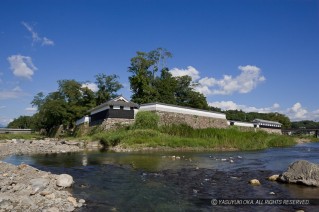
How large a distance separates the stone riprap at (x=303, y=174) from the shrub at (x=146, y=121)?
20044mm

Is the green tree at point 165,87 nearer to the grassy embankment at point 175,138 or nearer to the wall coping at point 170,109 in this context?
the wall coping at point 170,109

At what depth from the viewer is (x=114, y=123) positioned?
32.1m

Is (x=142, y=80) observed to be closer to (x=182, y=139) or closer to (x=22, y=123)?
(x=182, y=139)

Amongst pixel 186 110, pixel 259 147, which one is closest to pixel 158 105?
pixel 186 110

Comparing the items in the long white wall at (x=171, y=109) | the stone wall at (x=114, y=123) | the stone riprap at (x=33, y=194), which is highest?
the long white wall at (x=171, y=109)

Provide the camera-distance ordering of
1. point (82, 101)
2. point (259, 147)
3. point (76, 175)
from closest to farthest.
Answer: point (76, 175)
point (259, 147)
point (82, 101)

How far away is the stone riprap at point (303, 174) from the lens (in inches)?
360

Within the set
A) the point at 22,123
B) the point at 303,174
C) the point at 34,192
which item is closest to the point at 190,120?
the point at 303,174

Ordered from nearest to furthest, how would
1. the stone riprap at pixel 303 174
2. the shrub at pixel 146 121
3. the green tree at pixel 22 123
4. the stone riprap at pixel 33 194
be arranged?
the stone riprap at pixel 33 194 → the stone riprap at pixel 303 174 → the shrub at pixel 146 121 → the green tree at pixel 22 123

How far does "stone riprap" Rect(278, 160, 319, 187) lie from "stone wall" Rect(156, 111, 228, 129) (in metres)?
22.1

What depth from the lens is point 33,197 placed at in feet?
23.7

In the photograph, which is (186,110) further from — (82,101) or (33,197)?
(33,197)

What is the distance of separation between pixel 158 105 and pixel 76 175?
69.8 feet

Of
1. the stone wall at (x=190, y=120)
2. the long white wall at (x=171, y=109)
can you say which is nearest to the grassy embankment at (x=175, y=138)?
the long white wall at (x=171, y=109)
